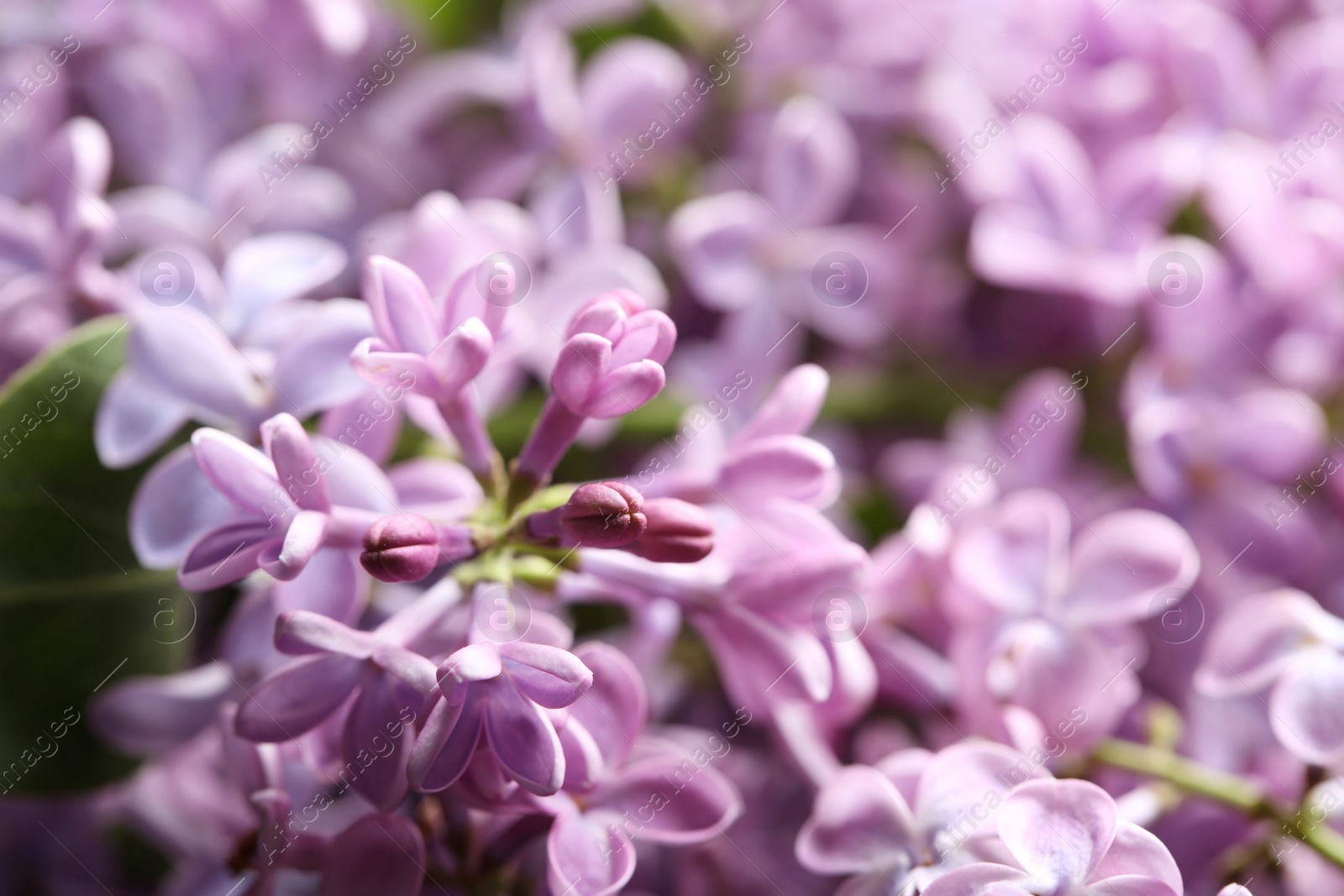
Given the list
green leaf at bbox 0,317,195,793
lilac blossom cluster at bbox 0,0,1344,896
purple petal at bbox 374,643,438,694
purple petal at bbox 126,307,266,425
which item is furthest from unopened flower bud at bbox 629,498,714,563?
green leaf at bbox 0,317,195,793

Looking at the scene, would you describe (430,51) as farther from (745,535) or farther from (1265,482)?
(1265,482)

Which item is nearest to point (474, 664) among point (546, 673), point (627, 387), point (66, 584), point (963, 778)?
point (546, 673)

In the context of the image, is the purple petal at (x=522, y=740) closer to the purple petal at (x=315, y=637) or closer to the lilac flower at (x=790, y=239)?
the purple petal at (x=315, y=637)

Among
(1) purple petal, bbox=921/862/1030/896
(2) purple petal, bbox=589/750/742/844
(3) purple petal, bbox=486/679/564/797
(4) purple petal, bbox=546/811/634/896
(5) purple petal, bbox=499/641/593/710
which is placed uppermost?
(5) purple petal, bbox=499/641/593/710

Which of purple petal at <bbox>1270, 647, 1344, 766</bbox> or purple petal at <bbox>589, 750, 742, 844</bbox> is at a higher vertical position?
purple petal at <bbox>589, 750, 742, 844</bbox>

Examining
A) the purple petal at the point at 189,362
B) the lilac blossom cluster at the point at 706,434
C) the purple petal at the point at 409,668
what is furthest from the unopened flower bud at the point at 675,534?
the purple petal at the point at 189,362

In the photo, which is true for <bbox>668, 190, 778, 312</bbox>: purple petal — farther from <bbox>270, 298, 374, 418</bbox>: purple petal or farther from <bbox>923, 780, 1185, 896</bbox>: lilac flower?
<bbox>923, 780, 1185, 896</bbox>: lilac flower

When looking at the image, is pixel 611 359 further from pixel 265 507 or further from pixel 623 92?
pixel 623 92
